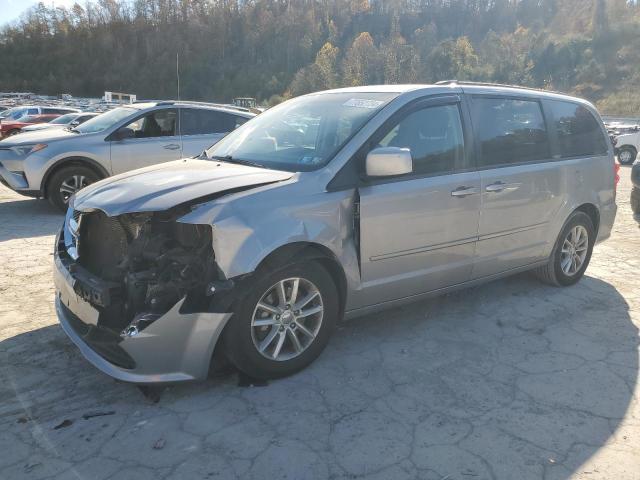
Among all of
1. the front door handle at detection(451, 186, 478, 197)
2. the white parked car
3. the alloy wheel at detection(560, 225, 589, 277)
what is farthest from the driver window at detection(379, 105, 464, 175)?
the white parked car

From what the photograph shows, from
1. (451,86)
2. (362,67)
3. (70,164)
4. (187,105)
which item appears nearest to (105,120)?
(70,164)

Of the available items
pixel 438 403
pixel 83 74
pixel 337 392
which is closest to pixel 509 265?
pixel 438 403

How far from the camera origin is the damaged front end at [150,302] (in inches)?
→ 112

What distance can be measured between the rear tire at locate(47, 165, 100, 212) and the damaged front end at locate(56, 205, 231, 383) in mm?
4959

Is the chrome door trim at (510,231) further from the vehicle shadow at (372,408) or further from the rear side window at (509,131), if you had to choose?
the vehicle shadow at (372,408)

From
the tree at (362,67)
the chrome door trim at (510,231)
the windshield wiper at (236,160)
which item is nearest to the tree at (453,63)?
the tree at (362,67)

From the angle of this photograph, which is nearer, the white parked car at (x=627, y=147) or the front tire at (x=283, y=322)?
the front tire at (x=283, y=322)

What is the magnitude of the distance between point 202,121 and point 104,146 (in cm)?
150

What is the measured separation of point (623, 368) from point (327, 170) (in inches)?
94.7

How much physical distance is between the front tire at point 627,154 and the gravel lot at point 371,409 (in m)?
18.2

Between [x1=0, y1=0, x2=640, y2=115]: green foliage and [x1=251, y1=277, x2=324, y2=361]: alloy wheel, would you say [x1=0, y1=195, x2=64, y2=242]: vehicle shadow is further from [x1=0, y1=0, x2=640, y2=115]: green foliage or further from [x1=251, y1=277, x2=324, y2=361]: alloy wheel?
[x1=0, y1=0, x2=640, y2=115]: green foliage

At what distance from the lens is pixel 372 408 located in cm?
304

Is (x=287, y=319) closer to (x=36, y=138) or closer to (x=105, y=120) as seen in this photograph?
(x=105, y=120)

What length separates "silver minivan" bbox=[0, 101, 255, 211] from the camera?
7633mm
